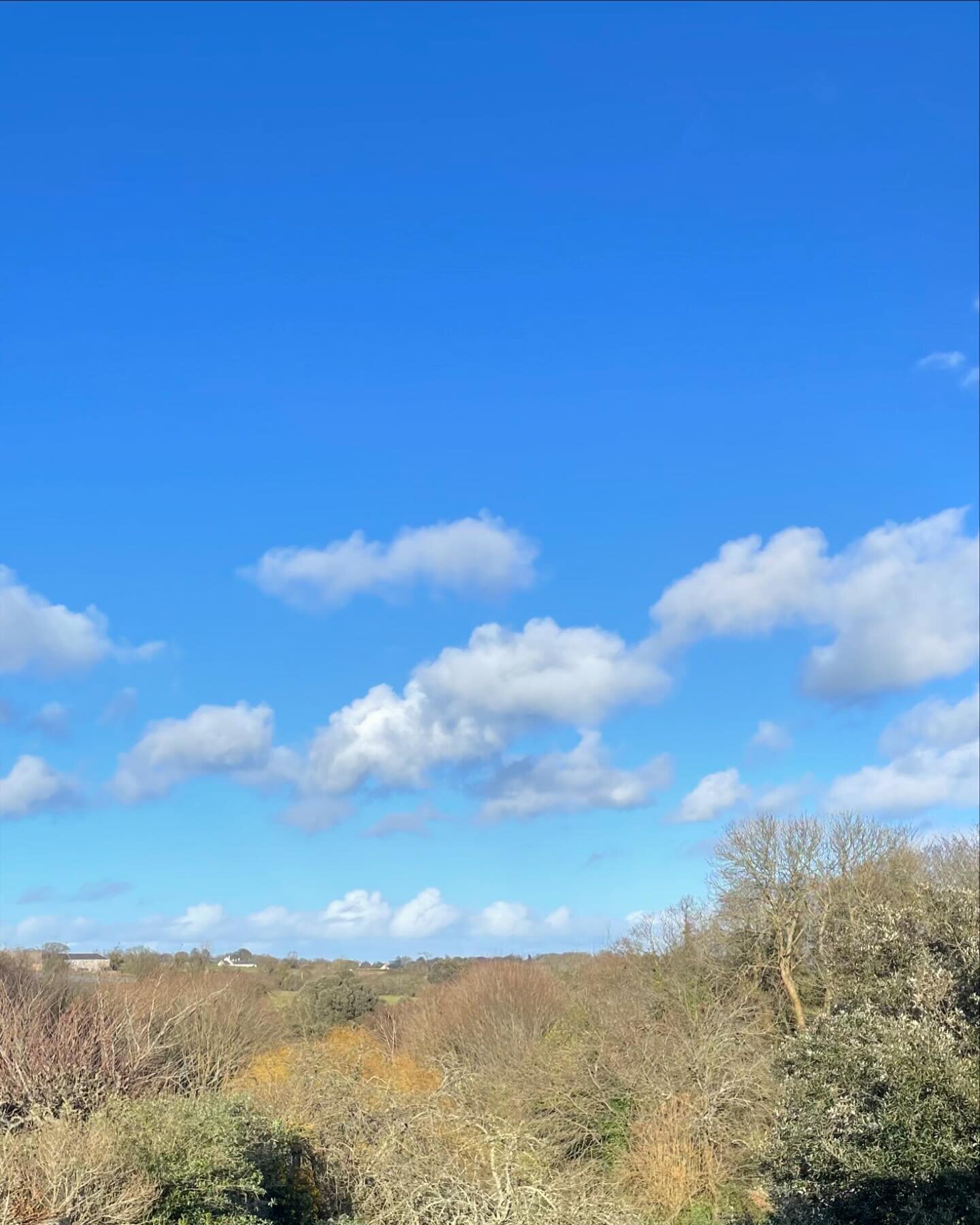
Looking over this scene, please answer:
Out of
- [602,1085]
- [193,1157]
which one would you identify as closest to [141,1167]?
[193,1157]

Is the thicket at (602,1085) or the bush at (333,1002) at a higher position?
the thicket at (602,1085)

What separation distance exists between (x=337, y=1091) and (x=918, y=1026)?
34.2 feet

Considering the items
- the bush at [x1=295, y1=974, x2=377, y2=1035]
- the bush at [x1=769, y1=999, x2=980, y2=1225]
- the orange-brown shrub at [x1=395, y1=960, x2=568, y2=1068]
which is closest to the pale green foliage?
the bush at [x1=769, y1=999, x2=980, y2=1225]

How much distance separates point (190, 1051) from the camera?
2877 centimetres

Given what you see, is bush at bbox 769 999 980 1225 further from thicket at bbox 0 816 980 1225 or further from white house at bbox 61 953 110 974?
white house at bbox 61 953 110 974

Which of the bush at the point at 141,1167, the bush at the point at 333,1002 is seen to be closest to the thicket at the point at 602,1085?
the bush at the point at 141,1167

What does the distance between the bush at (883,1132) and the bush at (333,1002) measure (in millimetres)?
29003

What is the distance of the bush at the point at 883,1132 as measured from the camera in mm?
15586

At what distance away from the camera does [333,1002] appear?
157ft

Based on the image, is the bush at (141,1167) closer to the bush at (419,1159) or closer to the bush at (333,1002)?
the bush at (419,1159)

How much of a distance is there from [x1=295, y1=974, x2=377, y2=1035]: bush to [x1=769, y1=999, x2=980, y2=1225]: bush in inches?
1142

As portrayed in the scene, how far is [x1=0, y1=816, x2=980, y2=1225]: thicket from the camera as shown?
41.3 ft

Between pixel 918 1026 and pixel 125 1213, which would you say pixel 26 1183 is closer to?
pixel 125 1213

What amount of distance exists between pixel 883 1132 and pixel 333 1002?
35961 millimetres
